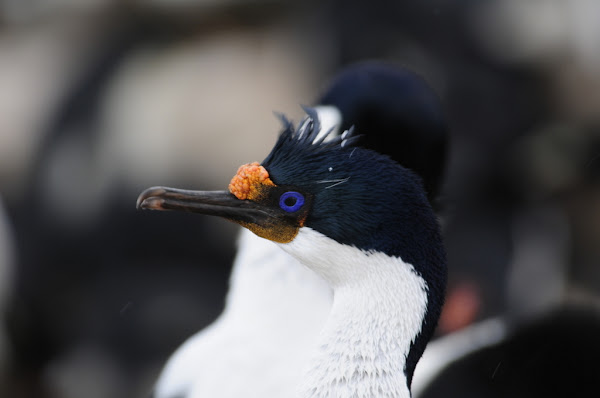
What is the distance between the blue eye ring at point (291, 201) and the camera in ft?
4.94

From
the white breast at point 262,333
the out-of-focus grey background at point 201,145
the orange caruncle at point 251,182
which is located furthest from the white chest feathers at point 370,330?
the out-of-focus grey background at point 201,145

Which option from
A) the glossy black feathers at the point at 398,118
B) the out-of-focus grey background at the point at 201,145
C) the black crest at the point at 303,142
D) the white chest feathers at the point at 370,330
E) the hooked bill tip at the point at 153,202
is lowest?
the out-of-focus grey background at the point at 201,145

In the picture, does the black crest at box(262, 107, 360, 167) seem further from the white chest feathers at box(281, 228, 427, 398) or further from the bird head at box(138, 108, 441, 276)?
the white chest feathers at box(281, 228, 427, 398)

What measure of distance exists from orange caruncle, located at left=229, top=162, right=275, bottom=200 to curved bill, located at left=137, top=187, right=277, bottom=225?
1 cm

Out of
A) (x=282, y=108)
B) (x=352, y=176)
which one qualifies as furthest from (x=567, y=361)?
(x=282, y=108)

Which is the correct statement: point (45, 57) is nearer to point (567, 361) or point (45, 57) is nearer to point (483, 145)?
point (483, 145)

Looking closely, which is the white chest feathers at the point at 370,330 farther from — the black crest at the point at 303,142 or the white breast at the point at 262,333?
the white breast at the point at 262,333

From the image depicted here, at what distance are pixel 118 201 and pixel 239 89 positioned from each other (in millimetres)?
897

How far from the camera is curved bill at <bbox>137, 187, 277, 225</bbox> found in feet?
4.91

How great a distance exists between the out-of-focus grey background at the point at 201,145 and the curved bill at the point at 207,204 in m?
2.54

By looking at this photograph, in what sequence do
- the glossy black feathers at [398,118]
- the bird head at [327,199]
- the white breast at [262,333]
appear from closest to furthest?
the bird head at [327,199]
the white breast at [262,333]
the glossy black feathers at [398,118]

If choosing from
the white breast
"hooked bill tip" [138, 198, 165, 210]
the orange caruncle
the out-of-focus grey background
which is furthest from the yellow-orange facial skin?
the out-of-focus grey background

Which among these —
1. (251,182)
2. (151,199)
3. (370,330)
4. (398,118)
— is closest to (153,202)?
(151,199)

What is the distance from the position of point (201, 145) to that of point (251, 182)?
3002 millimetres
